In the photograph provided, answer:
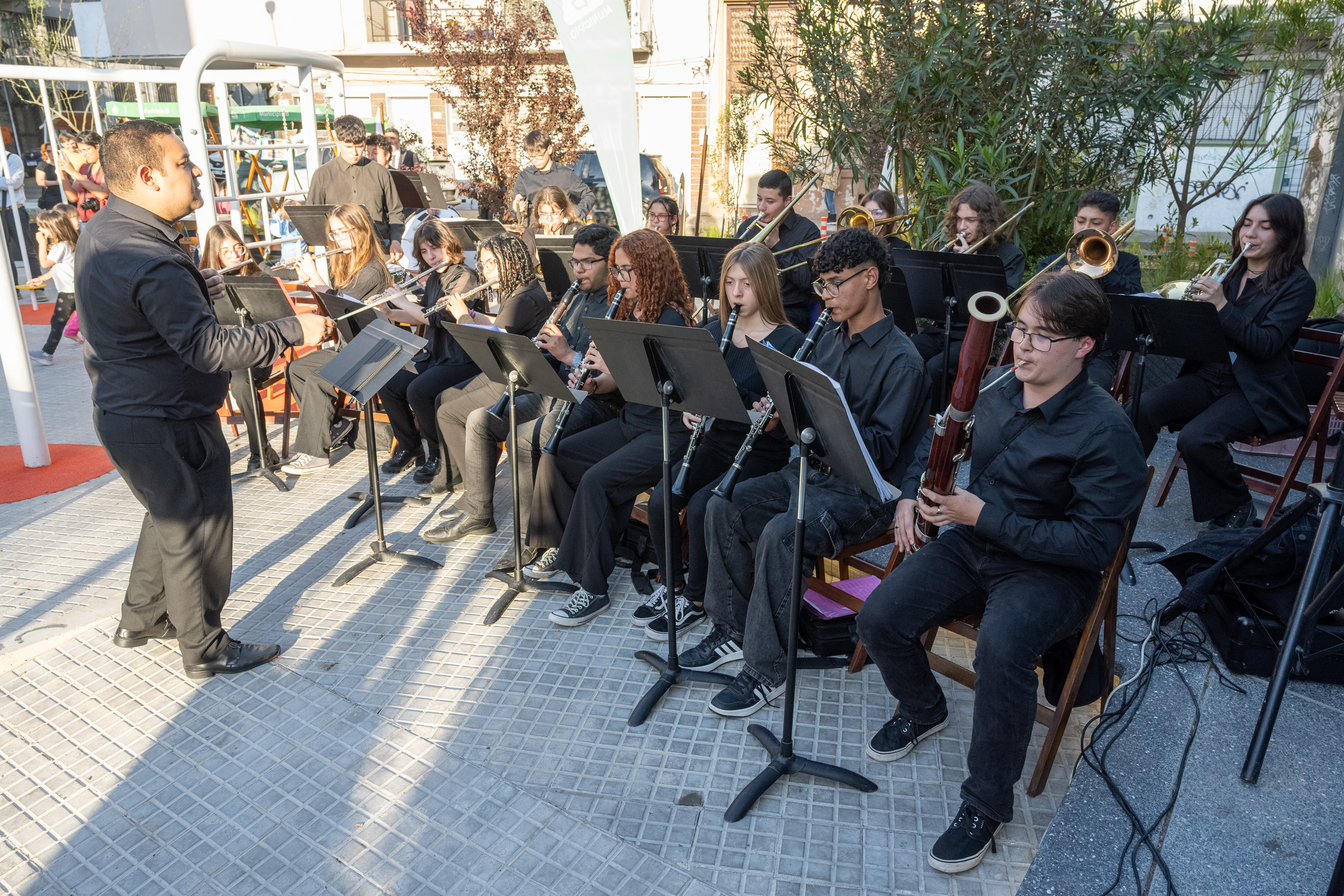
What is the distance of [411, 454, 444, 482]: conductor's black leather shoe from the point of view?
Result: 5.42 meters

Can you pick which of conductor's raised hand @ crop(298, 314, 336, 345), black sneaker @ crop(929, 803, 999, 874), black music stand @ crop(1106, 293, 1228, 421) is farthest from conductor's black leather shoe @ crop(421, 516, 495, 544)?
black music stand @ crop(1106, 293, 1228, 421)

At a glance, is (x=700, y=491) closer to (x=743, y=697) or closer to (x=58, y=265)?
(x=743, y=697)

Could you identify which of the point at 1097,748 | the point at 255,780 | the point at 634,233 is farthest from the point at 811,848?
the point at 634,233

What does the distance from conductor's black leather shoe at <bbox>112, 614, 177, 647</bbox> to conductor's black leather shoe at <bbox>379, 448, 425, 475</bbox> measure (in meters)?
2.06

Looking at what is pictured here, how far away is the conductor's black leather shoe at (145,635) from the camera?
3574mm

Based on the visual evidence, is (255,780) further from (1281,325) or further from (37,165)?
(37,165)

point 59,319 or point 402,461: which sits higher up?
point 59,319

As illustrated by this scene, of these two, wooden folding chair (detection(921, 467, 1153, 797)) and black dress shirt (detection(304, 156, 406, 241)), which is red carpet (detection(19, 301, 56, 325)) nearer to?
black dress shirt (detection(304, 156, 406, 241))

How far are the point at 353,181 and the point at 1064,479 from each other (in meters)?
6.84

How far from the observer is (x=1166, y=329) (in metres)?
3.99

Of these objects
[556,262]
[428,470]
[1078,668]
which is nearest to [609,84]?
[556,262]

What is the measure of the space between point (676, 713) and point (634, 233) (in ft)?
7.09

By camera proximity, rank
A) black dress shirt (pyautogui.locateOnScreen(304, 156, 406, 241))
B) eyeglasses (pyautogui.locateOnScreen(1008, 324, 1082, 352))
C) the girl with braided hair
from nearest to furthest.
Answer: eyeglasses (pyautogui.locateOnScreen(1008, 324, 1082, 352)) < the girl with braided hair < black dress shirt (pyautogui.locateOnScreen(304, 156, 406, 241))

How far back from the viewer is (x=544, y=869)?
2.44 metres
